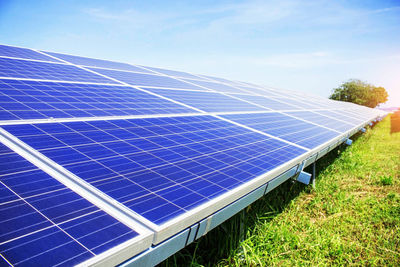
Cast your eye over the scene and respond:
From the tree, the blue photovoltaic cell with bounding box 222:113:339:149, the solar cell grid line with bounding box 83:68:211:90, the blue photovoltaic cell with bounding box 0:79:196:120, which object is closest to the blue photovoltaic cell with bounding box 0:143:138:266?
the blue photovoltaic cell with bounding box 0:79:196:120

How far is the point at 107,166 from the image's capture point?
2822 millimetres

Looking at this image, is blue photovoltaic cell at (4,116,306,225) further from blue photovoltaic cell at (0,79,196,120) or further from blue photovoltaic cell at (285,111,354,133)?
blue photovoltaic cell at (285,111,354,133)

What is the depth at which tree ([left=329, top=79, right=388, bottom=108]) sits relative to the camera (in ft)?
Answer: 218

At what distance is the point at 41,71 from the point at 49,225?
5544mm

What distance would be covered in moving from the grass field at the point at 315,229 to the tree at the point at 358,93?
217 ft

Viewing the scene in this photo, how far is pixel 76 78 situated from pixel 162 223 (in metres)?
5.38

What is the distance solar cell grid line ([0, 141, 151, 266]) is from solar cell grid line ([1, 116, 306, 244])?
0.91 feet

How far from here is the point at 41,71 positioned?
248 inches

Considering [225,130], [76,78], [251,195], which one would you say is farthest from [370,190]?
[76,78]

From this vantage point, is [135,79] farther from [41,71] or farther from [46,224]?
[46,224]

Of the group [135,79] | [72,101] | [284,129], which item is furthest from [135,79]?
[284,129]

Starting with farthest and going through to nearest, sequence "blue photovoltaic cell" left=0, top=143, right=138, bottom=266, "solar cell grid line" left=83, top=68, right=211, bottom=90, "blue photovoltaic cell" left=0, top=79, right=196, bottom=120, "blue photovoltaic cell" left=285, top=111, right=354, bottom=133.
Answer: "blue photovoltaic cell" left=285, top=111, right=354, bottom=133, "solar cell grid line" left=83, top=68, right=211, bottom=90, "blue photovoltaic cell" left=0, top=79, right=196, bottom=120, "blue photovoltaic cell" left=0, top=143, right=138, bottom=266

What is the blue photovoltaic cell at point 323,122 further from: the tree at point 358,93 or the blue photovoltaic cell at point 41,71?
the tree at point 358,93

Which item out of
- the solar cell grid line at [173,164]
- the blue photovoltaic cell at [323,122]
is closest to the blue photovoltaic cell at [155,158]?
the solar cell grid line at [173,164]
